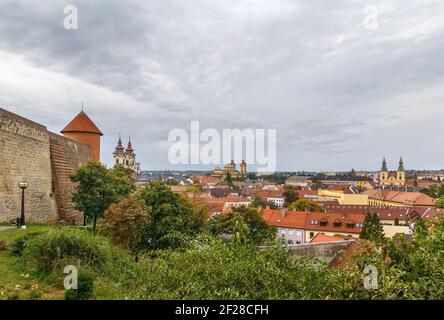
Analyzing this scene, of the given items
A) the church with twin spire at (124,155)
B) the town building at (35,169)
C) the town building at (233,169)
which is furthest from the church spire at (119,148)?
the town building at (233,169)

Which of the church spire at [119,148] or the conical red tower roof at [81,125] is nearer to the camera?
the conical red tower roof at [81,125]

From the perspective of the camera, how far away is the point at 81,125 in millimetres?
37188

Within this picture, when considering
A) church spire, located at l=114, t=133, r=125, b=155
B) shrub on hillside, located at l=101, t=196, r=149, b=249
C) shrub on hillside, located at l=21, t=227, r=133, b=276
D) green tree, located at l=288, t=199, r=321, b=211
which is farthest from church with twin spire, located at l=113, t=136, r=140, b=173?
shrub on hillside, located at l=21, t=227, r=133, b=276

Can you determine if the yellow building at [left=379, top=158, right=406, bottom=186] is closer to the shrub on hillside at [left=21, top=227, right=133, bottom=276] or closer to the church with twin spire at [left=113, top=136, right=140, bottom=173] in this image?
the church with twin spire at [left=113, top=136, right=140, bottom=173]

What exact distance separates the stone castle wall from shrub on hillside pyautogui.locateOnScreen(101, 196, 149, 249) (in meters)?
5.18

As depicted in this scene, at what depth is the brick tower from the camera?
3700cm

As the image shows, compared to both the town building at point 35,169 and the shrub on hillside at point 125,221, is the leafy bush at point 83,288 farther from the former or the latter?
the town building at point 35,169

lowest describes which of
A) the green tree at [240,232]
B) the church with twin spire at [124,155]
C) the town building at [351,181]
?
the town building at [351,181]

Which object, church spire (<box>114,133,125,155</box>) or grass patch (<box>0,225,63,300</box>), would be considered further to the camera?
church spire (<box>114,133,125,155</box>)

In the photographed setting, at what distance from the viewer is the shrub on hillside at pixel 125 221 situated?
1496 centimetres

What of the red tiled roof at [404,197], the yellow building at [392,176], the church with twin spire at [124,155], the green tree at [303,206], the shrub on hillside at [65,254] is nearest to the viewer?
the shrub on hillside at [65,254]

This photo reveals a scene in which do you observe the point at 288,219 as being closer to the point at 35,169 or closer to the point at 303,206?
the point at 303,206

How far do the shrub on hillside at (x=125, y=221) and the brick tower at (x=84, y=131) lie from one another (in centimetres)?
2315
